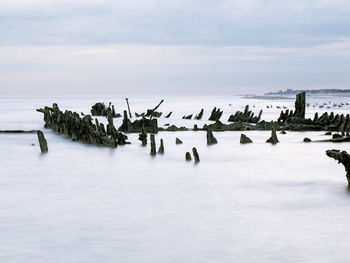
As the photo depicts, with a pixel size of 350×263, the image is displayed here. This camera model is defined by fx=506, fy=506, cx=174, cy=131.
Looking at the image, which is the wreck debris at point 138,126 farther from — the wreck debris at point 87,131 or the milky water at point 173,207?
the milky water at point 173,207

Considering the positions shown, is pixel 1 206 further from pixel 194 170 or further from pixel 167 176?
pixel 194 170

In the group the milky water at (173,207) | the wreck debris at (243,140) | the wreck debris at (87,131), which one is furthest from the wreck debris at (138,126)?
the milky water at (173,207)

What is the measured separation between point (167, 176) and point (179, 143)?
8.68m

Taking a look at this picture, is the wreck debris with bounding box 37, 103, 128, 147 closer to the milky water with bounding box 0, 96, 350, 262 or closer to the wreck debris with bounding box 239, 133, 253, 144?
the milky water with bounding box 0, 96, 350, 262

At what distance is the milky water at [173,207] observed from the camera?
7.60 metres

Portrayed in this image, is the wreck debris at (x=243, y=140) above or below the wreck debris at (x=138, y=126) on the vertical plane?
below

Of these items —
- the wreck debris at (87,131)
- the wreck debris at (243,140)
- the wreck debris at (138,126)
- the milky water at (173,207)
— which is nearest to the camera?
the milky water at (173,207)

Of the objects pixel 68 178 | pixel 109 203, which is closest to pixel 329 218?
pixel 109 203

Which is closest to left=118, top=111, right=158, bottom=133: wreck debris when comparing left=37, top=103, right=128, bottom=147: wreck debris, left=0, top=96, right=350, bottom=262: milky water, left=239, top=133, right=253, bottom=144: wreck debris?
left=37, top=103, right=128, bottom=147: wreck debris

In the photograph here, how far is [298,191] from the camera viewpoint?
12.4 m

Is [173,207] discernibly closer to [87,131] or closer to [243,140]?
[243,140]

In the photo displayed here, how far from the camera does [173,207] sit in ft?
35.6

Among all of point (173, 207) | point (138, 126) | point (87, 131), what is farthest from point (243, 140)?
point (173, 207)

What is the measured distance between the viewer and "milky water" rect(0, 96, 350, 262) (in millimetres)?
7602
